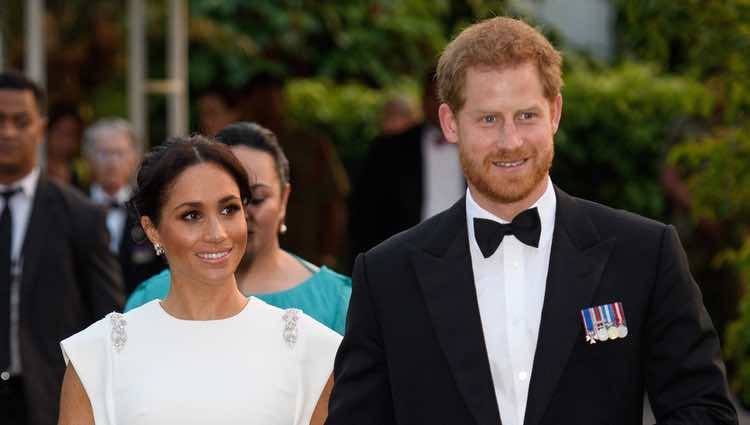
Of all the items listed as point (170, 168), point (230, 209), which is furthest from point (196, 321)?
point (170, 168)

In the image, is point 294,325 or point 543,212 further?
point 294,325

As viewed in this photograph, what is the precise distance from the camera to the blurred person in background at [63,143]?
10195 millimetres

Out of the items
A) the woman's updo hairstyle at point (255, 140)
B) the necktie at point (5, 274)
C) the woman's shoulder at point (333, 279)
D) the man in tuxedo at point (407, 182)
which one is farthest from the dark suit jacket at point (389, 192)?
the woman's shoulder at point (333, 279)

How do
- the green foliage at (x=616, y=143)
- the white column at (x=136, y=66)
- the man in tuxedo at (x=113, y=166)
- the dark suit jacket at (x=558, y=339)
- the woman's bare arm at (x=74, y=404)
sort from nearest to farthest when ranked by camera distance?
the dark suit jacket at (x=558, y=339)
the woman's bare arm at (x=74, y=404)
the man in tuxedo at (x=113, y=166)
the white column at (x=136, y=66)
the green foliage at (x=616, y=143)

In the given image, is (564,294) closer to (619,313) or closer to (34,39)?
(619,313)

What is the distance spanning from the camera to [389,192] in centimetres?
931

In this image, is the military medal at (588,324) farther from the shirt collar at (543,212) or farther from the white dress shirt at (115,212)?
the white dress shirt at (115,212)

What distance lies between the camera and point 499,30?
4148 millimetres

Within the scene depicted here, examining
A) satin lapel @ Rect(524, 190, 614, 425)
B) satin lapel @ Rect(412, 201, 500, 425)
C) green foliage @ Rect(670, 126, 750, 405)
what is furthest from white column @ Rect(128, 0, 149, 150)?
satin lapel @ Rect(524, 190, 614, 425)

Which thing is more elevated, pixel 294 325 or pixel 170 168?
pixel 170 168

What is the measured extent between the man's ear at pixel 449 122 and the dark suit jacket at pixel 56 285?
9.44 ft

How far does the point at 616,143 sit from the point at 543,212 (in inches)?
428

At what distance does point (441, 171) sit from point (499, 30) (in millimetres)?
4967

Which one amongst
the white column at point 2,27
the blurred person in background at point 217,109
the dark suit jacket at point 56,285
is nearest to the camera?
the dark suit jacket at point 56,285
